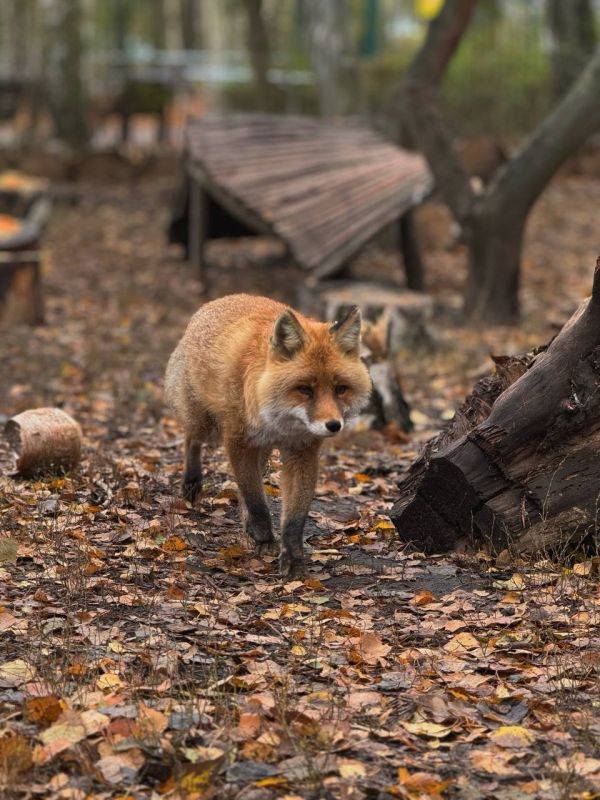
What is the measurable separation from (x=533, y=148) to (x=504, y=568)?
346 inches

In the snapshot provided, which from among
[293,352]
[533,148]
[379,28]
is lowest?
[293,352]

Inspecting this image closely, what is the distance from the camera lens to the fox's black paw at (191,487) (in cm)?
755

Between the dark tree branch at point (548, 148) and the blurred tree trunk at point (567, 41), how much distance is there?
11396 millimetres

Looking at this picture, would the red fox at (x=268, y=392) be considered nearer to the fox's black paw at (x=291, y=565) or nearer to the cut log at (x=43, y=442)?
the fox's black paw at (x=291, y=565)

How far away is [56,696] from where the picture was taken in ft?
15.6

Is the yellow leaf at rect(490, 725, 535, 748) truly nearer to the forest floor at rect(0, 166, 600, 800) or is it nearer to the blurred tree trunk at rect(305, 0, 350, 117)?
the forest floor at rect(0, 166, 600, 800)

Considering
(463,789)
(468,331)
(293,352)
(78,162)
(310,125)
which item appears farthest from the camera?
(78,162)

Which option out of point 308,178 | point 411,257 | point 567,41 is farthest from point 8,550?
point 567,41

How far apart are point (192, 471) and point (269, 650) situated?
229 centimetres

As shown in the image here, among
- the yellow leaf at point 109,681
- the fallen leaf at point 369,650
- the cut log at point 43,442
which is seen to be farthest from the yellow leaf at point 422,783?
the cut log at point 43,442

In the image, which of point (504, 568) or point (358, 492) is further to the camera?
point (358, 492)

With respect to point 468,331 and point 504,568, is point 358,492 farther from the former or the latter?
point 468,331

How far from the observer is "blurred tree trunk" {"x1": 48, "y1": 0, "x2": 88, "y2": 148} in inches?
1011

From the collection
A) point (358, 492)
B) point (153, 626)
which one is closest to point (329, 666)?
point (153, 626)
